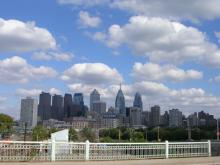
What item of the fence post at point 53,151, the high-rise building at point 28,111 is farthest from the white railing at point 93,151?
the high-rise building at point 28,111

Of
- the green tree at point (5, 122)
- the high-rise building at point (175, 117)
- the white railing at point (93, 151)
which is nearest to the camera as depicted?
the white railing at point (93, 151)

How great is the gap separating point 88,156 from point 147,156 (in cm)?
405

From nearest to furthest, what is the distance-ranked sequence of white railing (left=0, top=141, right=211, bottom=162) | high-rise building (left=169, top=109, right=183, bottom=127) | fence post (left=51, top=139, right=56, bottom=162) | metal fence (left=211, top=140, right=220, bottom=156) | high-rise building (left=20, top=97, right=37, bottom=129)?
white railing (left=0, top=141, right=211, bottom=162) → fence post (left=51, top=139, right=56, bottom=162) → metal fence (left=211, top=140, right=220, bottom=156) → high-rise building (left=20, top=97, right=37, bottom=129) → high-rise building (left=169, top=109, right=183, bottom=127)

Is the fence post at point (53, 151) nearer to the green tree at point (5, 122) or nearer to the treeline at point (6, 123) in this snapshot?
the treeline at point (6, 123)

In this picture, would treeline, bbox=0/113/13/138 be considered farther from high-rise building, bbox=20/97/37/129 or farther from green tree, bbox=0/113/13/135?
high-rise building, bbox=20/97/37/129

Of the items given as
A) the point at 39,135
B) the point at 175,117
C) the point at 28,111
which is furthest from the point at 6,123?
the point at 175,117

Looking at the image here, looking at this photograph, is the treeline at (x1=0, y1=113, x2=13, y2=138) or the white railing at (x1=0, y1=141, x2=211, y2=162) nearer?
the white railing at (x1=0, y1=141, x2=211, y2=162)

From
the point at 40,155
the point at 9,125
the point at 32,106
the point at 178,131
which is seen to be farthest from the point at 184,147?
the point at 32,106

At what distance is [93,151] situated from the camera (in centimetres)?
2178

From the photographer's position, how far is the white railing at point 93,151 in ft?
62.7

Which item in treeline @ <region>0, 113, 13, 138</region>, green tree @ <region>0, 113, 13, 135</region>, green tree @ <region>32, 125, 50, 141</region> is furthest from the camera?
green tree @ <region>0, 113, 13, 135</region>

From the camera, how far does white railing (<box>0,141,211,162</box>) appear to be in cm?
1912

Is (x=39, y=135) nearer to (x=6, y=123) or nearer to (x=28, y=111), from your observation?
(x=6, y=123)

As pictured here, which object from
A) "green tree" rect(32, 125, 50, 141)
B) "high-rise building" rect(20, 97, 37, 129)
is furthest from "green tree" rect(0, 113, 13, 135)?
"high-rise building" rect(20, 97, 37, 129)
